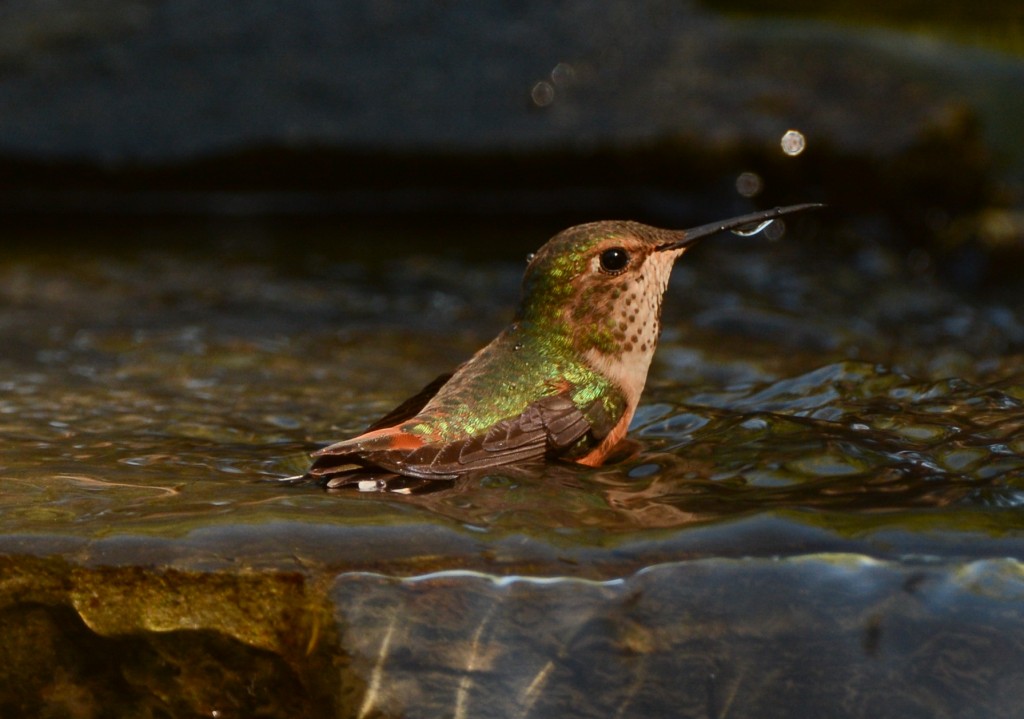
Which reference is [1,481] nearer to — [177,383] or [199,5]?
[177,383]

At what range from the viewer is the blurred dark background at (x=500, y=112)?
32.0 feet

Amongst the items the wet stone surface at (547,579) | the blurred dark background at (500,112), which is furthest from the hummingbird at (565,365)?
the blurred dark background at (500,112)

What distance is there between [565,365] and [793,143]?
19.8 ft

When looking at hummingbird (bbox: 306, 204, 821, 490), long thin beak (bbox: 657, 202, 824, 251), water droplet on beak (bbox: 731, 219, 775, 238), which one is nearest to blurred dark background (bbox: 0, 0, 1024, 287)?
water droplet on beak (bbox: 731, 219, 775, 238)

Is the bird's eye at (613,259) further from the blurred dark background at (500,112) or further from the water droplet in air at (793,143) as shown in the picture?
the water droplet in air at (793,143)

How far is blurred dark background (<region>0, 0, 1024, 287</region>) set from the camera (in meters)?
9.74

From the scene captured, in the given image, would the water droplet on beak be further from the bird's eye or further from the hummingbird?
the bird's eye

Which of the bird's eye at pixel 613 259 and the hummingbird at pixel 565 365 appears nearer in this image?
the hummingbird at pixel 565 365

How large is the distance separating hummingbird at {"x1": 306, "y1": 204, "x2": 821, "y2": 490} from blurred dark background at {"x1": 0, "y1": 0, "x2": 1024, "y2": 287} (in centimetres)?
542

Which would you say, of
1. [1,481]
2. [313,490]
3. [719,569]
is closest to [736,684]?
[719,569]

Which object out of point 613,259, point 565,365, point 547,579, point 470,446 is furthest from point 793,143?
point 547,579

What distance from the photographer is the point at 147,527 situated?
10.7ft

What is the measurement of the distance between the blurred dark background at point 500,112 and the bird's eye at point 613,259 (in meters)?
5.47

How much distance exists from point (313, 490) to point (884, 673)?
154 centimetres
